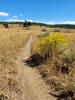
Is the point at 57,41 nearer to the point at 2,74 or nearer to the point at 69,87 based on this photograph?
the point at 2,74

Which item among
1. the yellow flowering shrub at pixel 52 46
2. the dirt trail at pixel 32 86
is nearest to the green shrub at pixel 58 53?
the yellow flowering shrub at pixel 52 46

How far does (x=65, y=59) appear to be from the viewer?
1439cm

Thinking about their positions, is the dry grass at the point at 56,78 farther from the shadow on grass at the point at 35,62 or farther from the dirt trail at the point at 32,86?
the shadow on grass at the point at 35,62

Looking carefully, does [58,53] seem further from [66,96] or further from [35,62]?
[66,96]

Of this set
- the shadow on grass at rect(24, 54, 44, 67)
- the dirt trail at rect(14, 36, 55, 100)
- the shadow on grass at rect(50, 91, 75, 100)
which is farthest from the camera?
the shadow on grass at rect(24, 54, 44, 67)

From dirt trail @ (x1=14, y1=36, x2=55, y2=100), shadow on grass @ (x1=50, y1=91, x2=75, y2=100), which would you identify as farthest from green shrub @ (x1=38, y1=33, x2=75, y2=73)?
shadow on grass @ (x1=50, y1=91, x2=75, y2=100)

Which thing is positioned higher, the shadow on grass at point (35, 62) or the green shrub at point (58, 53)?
the green shrub at point (58, 53)

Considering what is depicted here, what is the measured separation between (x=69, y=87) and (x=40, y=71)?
3911 mm

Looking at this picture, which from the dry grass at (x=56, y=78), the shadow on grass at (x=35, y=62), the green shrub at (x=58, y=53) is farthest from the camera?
the shadow on grass at (x=35, y=62)

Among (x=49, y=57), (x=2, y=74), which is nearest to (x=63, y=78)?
(x=2, y=74)

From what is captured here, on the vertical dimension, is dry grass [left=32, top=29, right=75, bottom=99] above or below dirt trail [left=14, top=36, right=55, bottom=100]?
above

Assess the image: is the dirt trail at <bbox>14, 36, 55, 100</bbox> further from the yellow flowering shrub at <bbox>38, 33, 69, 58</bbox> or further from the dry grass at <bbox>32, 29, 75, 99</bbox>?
the yellow flowering shrub at <bbox>38, 33, 69, 58</bbox>

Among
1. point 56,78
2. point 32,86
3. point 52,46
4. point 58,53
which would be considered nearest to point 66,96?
point 32,86

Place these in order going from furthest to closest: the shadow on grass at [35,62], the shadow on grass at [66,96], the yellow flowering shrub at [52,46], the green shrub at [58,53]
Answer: the yellow flowering shrub at [52,46] < the shadow on grass at [35,62] < the green shrub at [58,53] < the shadow on grass at [66,96]
